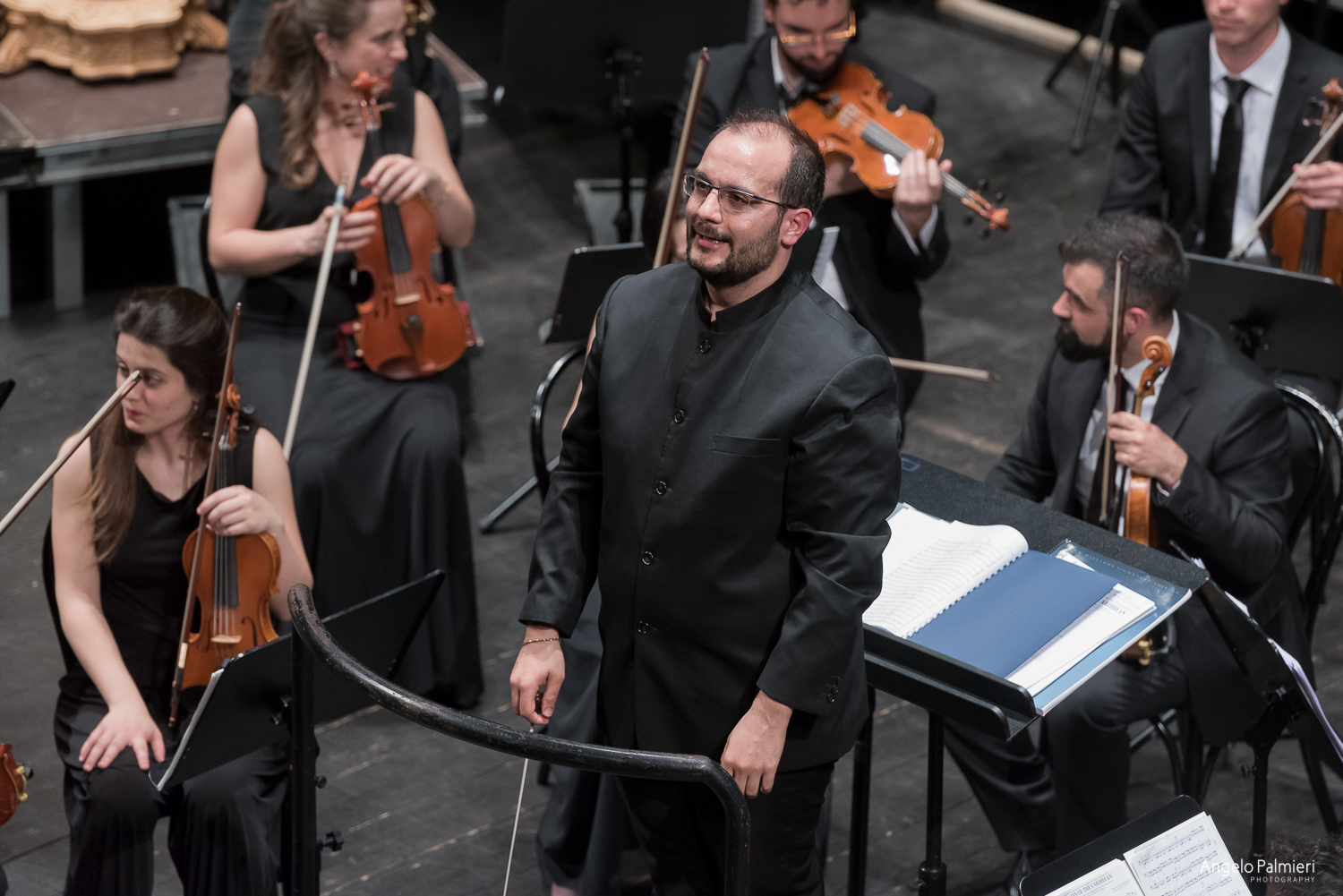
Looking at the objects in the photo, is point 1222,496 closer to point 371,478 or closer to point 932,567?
point 932,567

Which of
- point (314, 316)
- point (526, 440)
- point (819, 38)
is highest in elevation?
point (819, 38)

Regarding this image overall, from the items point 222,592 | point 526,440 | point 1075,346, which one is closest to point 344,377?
point 526,440

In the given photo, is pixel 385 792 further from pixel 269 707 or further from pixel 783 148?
pixel 783 148

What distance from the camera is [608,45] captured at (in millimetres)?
4352

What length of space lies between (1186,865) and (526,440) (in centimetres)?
256

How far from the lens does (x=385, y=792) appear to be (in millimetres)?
3111

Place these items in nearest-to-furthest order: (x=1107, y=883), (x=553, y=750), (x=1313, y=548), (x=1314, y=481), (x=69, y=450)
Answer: (x=553, y=750) < (x=1107, y=883) < (x=69, y=450) < (x=1314, y=481) < (x=1313, y=548)

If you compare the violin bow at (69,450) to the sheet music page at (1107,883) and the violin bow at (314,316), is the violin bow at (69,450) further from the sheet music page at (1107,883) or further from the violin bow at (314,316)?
the sheet music page at (1107,883)

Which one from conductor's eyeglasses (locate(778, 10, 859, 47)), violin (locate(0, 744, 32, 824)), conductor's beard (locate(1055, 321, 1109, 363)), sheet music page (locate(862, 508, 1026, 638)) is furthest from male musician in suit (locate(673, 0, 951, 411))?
violin (locate(0, 744, 32, 824))

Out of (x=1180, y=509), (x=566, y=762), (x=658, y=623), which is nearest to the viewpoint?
(x=566, y=762)

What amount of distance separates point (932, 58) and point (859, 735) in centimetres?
450

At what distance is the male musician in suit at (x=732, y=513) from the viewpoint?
77.4 inches

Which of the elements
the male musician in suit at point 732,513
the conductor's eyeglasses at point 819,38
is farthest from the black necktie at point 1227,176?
the male musician in suit at point 732,513

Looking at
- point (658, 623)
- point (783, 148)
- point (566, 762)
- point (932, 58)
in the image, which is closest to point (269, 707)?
point (658, 623)
